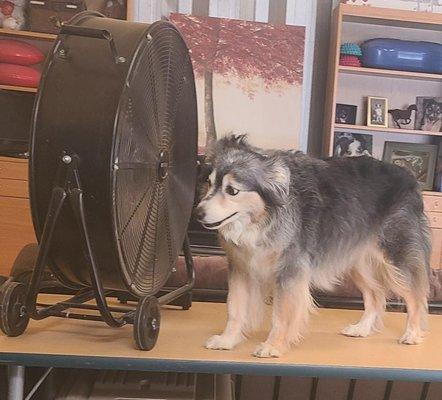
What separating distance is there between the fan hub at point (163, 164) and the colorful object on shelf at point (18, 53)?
2947mm

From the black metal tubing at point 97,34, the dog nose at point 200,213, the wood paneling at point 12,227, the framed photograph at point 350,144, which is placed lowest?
→ the wood paneling at point 12,227

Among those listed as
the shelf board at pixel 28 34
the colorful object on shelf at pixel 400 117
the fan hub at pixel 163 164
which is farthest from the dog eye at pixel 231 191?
the colorful object on shelf at pixel 400 117

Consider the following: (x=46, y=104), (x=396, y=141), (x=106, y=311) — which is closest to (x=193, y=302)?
(x=106, y=311)

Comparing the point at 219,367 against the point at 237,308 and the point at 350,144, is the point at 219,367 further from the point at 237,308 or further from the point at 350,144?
the point at 350,144

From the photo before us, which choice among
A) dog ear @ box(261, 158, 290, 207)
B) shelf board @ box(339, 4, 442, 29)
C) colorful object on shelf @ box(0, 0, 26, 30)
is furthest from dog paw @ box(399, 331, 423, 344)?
colorful object on shelf @ box(0, 0, 26, 30)

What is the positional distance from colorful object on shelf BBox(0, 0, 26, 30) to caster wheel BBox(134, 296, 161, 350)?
338cm

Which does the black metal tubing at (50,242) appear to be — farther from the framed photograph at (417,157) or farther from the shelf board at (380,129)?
the framed photograph at (417,157)

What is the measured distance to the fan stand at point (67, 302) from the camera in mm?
1265

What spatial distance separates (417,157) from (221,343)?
140 inches

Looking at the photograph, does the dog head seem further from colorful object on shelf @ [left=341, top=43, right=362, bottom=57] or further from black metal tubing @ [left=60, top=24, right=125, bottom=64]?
colorful object on shelf @ [left=341, top=43, right=362, bottom=57]

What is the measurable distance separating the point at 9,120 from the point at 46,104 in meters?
3.44

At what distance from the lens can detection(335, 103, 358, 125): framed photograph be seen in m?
4.53

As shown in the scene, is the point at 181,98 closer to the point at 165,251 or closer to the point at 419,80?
the point at 165,251

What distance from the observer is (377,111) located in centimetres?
453
